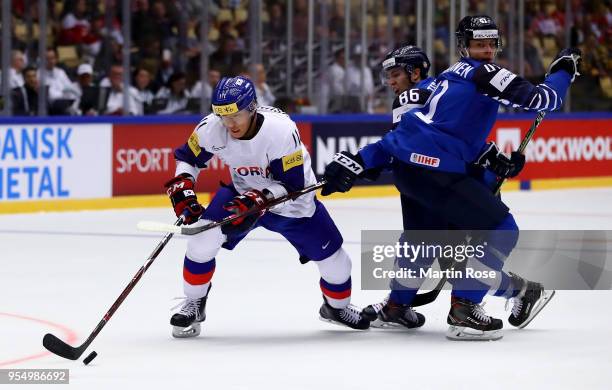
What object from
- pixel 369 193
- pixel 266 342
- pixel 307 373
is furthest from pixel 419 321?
pixel 369 193

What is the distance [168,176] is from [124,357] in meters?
7.04

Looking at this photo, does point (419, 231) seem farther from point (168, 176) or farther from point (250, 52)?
point (250, 52)

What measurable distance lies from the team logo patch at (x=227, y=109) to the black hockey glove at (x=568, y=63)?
4.29 feet

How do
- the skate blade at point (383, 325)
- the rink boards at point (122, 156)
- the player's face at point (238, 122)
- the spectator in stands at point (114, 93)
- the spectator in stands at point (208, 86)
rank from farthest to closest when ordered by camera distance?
1. the spectator in stands at point (208, 86)
2. the spectator in stands at point (114, 93)
3. the rink boards at point (122, 156)
4. the skate blade at point (383, 325)
5. the player's face at point (238, 122)

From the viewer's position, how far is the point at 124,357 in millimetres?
4785

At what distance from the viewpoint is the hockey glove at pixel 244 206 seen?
5.10 meters

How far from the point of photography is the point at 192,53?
1232 centimetres

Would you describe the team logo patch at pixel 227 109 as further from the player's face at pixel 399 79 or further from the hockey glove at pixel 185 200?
the player's face at pixel 399 79

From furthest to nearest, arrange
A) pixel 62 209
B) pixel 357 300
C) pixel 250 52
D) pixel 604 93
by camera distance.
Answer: pixel 604 93, pixel 250 52, pixel 62 209, pixel 357 300

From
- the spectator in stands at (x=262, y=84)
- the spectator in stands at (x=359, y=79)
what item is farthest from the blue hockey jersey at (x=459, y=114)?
the spectator in stands at (x=359, y=79)

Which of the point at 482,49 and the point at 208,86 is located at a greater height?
the point at 482,49

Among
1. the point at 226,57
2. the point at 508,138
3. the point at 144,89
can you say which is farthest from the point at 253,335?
the point at 508,138

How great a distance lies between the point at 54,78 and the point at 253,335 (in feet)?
20.9

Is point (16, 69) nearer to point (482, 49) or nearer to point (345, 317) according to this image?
point (345, 317)
